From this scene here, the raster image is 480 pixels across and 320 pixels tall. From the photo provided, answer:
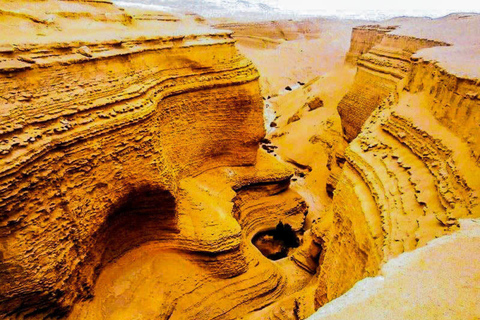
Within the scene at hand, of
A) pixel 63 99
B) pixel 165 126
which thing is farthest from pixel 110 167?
pixel 165 126

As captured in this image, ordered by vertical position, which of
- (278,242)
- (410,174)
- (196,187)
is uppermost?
(410,174)

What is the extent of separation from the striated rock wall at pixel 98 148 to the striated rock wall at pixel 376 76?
4.89 metres

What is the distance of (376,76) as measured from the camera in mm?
11594

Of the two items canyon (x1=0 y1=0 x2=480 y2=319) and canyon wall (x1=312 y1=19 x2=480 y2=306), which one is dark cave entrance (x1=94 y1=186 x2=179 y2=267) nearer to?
canyon (x1=0 y1=0 x2=480 y2=319)

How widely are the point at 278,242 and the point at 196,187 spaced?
3.76 meters

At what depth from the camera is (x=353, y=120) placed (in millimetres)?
12305

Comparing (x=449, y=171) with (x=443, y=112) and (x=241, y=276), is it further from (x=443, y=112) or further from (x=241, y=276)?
(x=241, y=276)

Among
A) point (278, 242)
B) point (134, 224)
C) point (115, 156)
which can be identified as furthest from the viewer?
point (278, 242)

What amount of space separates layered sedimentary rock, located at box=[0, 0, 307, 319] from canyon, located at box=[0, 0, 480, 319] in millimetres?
29

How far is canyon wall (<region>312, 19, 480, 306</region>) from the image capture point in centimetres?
382

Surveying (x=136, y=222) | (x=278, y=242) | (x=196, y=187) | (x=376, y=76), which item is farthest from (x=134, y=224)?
(x=376, y=76)

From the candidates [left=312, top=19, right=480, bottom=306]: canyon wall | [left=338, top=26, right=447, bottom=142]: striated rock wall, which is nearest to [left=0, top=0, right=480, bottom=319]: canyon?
[left=312, top=19, right=480, bottom=306]: canyon wall

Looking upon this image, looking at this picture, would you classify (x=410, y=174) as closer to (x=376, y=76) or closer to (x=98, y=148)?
(x=98, y=148)

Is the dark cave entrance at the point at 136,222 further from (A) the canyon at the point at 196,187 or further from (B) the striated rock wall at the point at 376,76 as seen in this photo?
(B) the striated rock wall at the point at 376,76
